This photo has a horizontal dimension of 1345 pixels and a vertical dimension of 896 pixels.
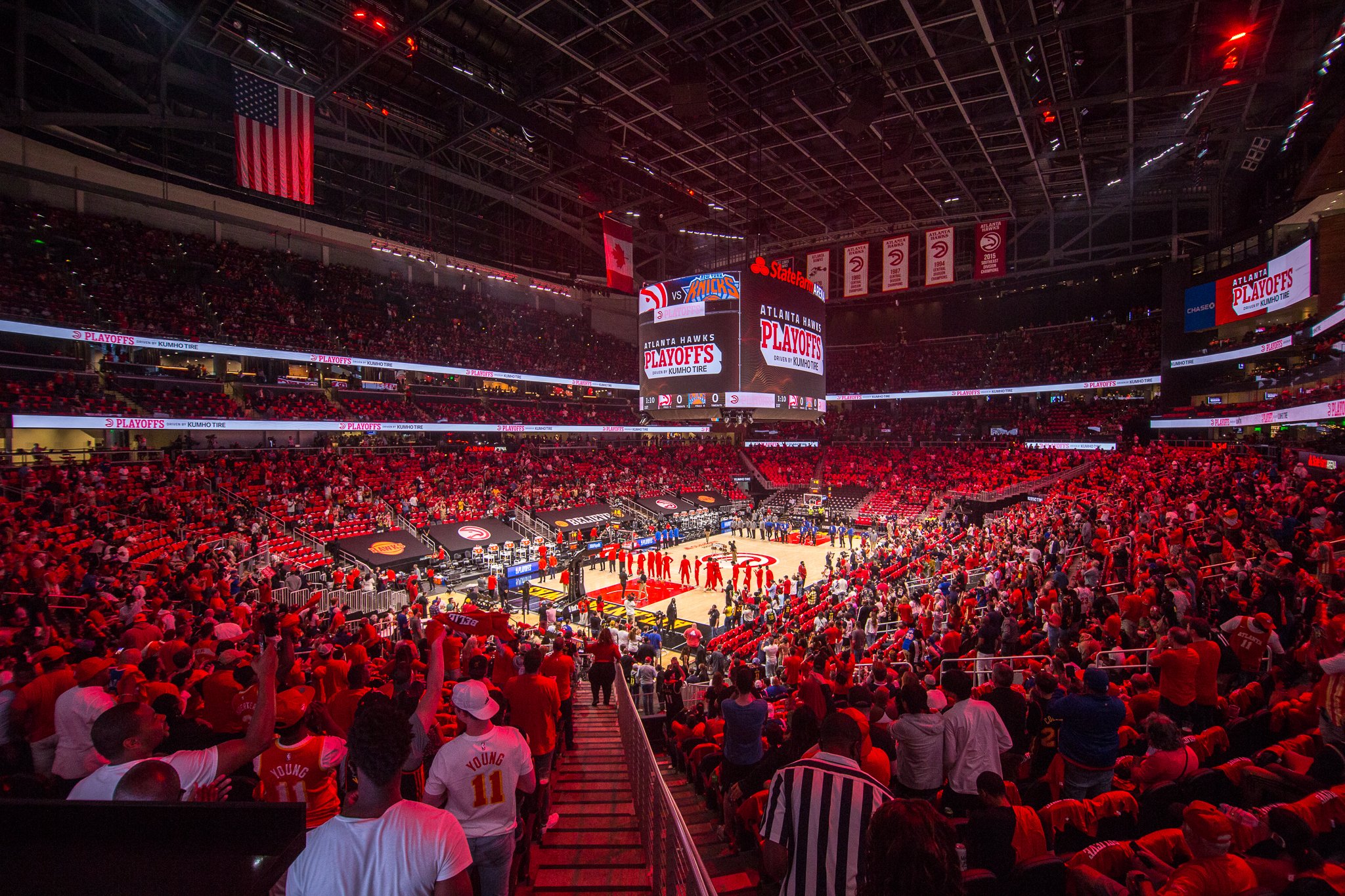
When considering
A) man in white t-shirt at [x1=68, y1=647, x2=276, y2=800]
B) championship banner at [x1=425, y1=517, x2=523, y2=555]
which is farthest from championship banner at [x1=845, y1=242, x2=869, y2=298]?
man in white t-shirt at [x1=68, y1=647, x2=276, y2=800]

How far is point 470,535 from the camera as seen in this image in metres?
25.3

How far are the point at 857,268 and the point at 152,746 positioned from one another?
91.2ft

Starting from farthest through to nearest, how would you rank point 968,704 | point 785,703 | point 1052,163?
1. point 1052,163
2. point 785,703
3. point 968,704

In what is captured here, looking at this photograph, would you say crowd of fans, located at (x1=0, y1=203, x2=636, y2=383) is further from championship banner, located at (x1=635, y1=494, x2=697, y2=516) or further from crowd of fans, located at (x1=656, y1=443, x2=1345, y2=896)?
crowd of fans, located at (x1=656, y1=443, x2=1345, y2=896)

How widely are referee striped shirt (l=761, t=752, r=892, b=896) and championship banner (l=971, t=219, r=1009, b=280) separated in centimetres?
2720

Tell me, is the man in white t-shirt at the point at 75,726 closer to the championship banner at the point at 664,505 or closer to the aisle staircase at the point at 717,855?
the aisle staircase at the point at 717,855

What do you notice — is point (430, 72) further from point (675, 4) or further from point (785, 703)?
point (785, 703)

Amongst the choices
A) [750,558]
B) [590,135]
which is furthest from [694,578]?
[590,135]

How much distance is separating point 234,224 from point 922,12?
29.3 meters

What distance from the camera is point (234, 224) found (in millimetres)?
27469

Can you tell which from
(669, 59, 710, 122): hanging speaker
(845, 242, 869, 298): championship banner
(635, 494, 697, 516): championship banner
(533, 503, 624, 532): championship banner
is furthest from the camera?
(635, 494, 697, 516): championship banner

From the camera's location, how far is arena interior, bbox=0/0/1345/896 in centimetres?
312

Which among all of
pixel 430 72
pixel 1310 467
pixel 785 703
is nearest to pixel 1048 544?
pixel 1310 467

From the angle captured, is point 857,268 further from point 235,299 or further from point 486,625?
point 235,299
